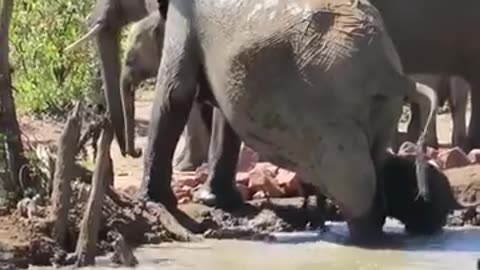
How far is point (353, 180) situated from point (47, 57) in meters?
7.52

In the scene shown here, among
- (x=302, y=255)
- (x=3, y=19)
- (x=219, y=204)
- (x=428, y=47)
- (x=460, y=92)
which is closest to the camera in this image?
(x=302, y=255)

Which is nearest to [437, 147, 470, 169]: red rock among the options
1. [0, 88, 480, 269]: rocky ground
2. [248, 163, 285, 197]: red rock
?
[0, 88, 480, 269]: rocky ground

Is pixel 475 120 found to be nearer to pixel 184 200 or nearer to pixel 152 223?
pixel 184 200

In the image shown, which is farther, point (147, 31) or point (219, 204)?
point (147, 31)

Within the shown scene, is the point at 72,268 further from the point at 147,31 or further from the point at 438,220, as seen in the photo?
the point at 147,31

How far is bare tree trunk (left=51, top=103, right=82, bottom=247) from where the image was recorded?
845 cm

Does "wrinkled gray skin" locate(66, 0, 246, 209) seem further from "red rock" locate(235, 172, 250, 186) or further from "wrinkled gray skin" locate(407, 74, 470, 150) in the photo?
"wrinkled gray skin" locate(407, 74, 470, 150)

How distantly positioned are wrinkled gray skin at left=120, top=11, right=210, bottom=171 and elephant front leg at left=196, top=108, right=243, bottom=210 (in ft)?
3.18

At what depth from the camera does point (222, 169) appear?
10508mm

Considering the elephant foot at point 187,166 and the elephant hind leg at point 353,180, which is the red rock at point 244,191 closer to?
the elephant hind leg at point 353,180

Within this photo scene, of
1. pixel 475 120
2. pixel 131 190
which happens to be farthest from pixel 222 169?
pixel 475 120

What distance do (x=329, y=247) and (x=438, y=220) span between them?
0.76m

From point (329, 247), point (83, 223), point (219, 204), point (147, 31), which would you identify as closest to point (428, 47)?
point (147, 31)

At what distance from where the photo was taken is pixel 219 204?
403 inches
